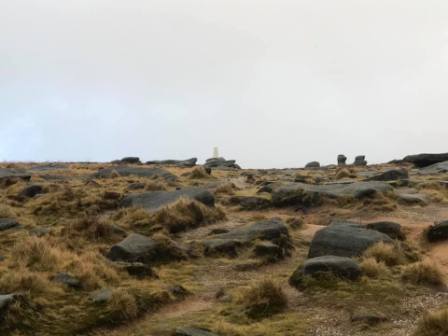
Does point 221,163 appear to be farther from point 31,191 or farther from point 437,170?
point 31,191

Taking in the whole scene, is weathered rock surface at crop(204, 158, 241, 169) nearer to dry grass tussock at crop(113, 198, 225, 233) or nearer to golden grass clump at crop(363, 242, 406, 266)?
dry grass tussock at crop(113, 198, 225, 233)

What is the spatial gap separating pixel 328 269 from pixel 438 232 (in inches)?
249

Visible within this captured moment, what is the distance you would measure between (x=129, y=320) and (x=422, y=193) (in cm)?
1922

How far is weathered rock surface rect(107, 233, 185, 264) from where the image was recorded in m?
15.4

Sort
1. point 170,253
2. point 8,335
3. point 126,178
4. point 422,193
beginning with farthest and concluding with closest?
Result: 1. point 126,178
2. point 422,193
3. point 170,253
4. point 8,335

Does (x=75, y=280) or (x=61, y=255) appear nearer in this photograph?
(x=75, y=280)

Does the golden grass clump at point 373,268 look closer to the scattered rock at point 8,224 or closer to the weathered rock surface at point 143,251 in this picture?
the weathered rock surface at point 143,251

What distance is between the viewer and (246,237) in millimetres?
17594

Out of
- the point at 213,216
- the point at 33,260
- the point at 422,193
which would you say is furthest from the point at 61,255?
the point at 422,193

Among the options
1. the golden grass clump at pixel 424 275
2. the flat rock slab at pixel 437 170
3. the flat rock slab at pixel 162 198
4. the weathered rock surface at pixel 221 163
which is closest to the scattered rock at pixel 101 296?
the golden grass clump at pixel 424 275

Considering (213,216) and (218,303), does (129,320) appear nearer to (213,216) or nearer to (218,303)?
(218,303)

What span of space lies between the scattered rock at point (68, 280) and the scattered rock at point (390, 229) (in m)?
9.34

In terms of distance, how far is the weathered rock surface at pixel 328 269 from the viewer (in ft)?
42.5

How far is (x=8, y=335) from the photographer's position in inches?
398
